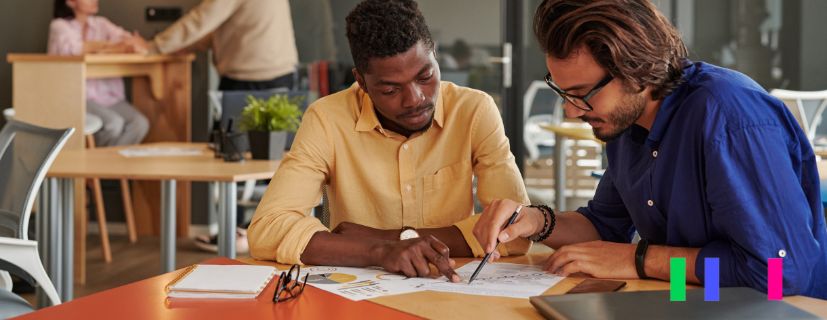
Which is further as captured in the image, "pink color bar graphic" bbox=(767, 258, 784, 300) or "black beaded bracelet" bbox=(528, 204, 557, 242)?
"black beaded bracelet" bbox=(528, 204, 557, 242)

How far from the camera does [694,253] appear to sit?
1739 mm

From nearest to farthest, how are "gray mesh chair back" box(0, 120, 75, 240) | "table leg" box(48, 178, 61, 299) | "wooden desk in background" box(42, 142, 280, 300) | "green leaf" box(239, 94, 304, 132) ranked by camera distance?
"gray mesh chair back" box(0, 120, 75, 240) < "wooden desk in background" box(42, 142, 280, 300) < "table leg" box(48, 178, 61, 299) < "green leaf" box(239, 94, 304, 132)

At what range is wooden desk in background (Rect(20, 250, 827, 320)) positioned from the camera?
149 cm

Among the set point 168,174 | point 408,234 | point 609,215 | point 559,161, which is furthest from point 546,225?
point 559,161

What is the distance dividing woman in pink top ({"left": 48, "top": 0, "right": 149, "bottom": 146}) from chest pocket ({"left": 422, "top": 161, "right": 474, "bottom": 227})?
4085mm

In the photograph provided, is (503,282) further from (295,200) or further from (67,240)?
(67,240)

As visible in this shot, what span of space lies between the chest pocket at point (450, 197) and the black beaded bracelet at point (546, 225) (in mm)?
372

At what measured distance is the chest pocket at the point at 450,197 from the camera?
2.40 m

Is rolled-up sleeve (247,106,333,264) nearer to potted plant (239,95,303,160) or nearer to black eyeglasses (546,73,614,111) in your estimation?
black eyeglasses (546,73,614,111)

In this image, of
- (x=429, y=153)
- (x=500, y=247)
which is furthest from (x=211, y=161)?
(x=500, y=247)

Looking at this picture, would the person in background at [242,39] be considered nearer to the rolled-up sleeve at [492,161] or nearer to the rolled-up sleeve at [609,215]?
the rolled-up sleeve at [492,161]

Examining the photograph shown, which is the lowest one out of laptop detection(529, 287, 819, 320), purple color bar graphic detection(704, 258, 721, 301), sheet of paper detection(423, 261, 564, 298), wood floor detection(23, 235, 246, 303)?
wood floor detection(23, 235, 246, 303)

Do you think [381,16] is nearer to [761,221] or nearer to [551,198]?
[761,221]

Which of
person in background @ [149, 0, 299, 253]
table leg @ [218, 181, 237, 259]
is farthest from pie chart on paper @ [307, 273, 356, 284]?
person in background @ [149, 0, 299, 253]
